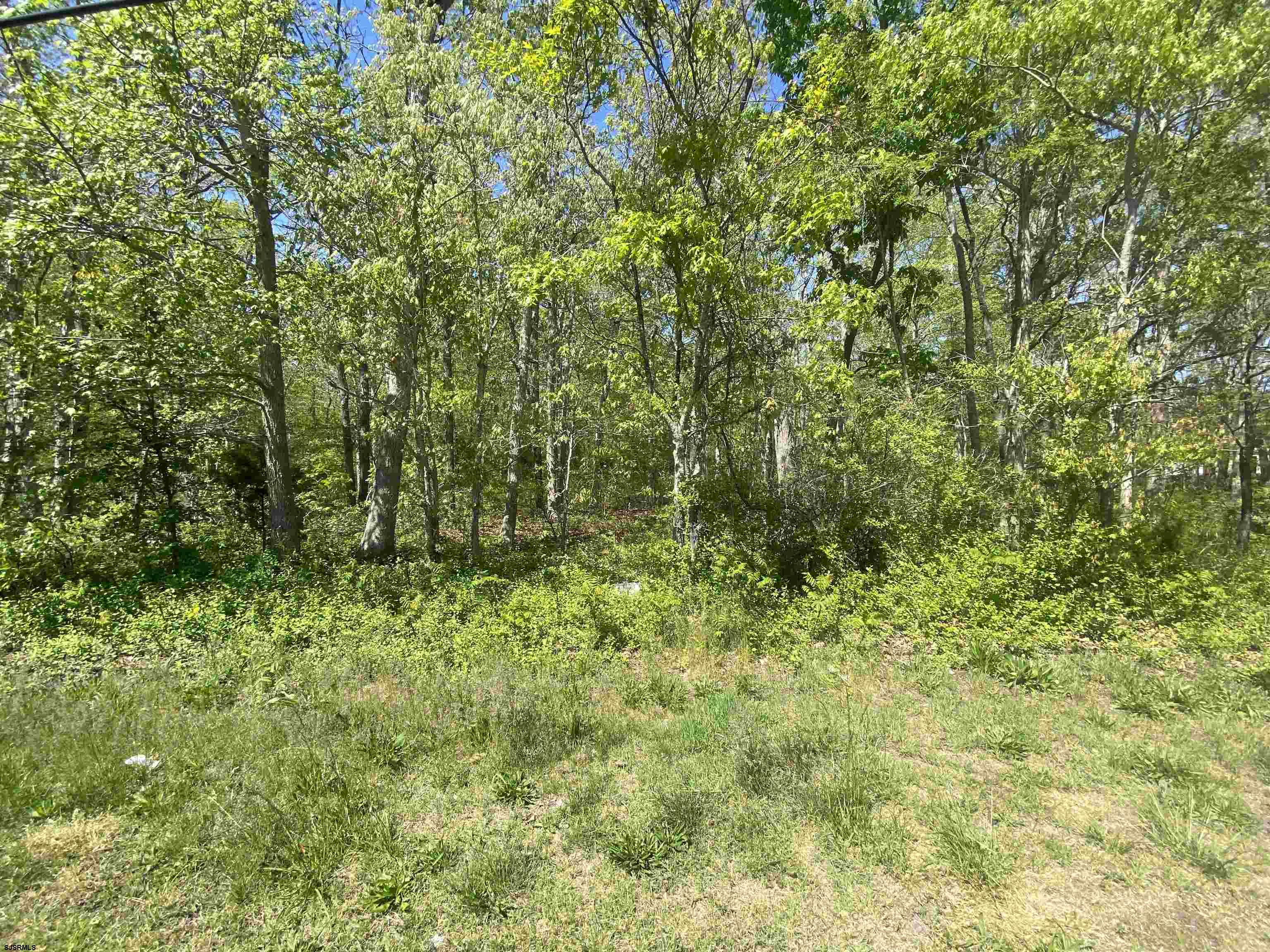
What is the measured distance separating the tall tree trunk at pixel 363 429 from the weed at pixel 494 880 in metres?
7.53

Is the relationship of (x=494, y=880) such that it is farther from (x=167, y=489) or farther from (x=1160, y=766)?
(x=167, y=489)

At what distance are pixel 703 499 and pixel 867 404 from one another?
3.28 meters

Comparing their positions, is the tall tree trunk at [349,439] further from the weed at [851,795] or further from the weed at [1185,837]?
the weed at [1185,837]

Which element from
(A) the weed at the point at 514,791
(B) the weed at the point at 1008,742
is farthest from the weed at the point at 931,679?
(A) the weed at the point at 514,791

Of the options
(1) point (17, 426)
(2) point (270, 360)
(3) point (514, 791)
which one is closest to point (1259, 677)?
(3) point (514, 791)

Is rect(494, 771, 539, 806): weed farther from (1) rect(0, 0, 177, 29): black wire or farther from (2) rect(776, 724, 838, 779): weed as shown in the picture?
(1) rect(0, 0, 177, 29): black wire

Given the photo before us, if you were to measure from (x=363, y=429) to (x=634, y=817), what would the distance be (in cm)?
1350

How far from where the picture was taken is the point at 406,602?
25.0 feet

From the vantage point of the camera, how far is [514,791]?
4098 mm

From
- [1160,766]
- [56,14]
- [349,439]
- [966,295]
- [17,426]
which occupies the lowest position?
[1160,766]

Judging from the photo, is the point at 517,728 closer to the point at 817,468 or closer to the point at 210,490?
the point at 817,468

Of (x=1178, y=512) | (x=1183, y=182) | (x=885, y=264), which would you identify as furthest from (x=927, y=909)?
(x=885, y=264)

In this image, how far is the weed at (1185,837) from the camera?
3.21 metres

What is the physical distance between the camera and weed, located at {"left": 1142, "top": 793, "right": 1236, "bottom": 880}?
10.5 ft
